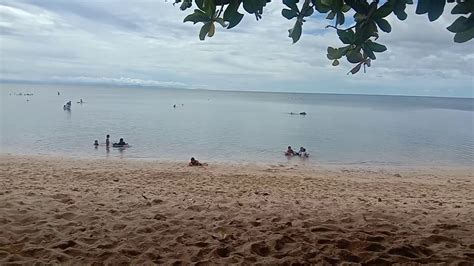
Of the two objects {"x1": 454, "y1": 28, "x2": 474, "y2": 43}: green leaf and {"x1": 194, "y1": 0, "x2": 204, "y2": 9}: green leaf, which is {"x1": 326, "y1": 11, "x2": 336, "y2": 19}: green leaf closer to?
{"x1": 454, "y1": 28, "x2": 474, "y2": 43}: green leaf

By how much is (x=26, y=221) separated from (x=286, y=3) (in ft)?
10.5

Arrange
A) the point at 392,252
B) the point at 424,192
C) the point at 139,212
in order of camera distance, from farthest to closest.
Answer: the point at 424,192 < the point at 139,212 < the point at 392,252

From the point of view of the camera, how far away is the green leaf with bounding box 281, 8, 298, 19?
269cm

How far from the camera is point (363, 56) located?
275 centimetres

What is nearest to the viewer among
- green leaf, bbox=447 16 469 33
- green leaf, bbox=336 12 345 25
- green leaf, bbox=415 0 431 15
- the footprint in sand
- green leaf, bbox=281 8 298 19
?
green leaf, bbox=415 0 431 15

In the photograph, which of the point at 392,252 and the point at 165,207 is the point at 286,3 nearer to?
the point at 392,252

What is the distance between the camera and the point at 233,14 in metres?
2.30

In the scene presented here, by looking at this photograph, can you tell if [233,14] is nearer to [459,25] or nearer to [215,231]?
[459,25]

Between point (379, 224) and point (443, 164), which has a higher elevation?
point (379, 224)

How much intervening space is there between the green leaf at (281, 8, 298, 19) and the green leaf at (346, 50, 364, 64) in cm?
44

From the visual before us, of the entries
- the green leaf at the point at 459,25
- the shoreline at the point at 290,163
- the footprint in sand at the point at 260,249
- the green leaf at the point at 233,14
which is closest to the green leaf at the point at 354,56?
the green leaf at the point at 459,25

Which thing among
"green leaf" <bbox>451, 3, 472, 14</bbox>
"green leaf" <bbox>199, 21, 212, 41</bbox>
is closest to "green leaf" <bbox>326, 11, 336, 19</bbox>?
"green leaf" <bbox>451, 3, 472, 14</bbox>

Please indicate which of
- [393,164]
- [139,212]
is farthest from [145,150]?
[139,212]

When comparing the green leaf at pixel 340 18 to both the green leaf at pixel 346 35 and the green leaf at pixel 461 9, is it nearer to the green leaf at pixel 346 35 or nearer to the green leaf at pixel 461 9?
the green leaf at pixel 346 35
